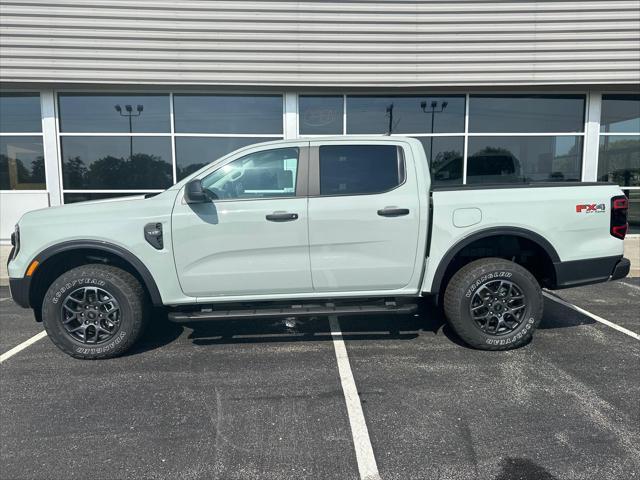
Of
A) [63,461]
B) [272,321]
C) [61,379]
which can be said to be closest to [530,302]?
[272,321]

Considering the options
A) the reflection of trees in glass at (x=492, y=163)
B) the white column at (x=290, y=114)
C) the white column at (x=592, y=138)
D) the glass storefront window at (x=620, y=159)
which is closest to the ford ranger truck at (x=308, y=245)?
the white column at (x=290, y=114)

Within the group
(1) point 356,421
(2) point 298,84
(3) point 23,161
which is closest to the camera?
(1) point 356,421

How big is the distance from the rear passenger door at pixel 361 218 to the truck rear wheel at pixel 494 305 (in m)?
0.52

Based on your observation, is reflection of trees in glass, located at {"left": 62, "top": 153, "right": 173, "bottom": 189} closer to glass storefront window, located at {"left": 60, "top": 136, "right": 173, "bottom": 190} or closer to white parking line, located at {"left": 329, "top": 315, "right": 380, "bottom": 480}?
glass storefront window, located at {"left": 60, "top": 136, "right": 173, "bottom": 190}

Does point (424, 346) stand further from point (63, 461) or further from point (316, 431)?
point (63, 461)

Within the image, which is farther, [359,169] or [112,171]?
[112,171]

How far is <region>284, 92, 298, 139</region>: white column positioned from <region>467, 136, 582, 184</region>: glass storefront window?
398 cm

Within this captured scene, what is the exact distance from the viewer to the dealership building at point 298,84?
28.8ft

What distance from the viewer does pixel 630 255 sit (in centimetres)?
834

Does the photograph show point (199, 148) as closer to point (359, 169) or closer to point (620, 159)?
point (359, 169)

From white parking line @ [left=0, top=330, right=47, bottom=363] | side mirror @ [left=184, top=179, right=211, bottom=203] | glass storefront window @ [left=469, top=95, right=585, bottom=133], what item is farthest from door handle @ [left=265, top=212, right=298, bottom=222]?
glass storefront window @ [left=469, top=95, right=585, bottom=133]

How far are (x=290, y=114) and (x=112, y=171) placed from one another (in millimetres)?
4128

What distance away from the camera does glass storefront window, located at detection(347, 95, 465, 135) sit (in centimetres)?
966

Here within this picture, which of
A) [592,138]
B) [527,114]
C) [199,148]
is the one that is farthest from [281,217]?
[592,138]
